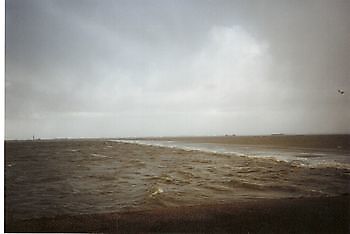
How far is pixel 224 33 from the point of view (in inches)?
115

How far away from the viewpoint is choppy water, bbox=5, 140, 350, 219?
2855 mm

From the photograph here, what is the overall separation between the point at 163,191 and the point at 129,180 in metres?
0.25

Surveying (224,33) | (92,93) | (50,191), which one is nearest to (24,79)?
(92,93)

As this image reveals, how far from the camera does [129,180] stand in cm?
294

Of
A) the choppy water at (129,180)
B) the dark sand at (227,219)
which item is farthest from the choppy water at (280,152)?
the dark sand at (227,219)

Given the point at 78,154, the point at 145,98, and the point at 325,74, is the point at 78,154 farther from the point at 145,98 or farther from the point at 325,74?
the point at 325,74

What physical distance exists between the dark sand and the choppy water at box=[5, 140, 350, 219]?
2.0 inches

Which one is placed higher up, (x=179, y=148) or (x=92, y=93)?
(x=92, y=93)

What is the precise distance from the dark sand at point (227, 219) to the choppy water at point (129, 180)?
0.05 meters

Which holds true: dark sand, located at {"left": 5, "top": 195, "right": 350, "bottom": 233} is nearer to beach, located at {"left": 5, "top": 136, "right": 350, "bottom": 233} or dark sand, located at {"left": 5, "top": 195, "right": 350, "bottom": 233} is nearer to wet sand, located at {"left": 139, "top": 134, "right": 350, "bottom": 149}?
beach, located at {"left": 5, "top": 136, "right": 350, "bottom": 233}

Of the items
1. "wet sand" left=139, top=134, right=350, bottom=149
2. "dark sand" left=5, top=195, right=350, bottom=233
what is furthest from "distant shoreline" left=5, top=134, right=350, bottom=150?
"dark sand" left=5, top=195, right=350, bottom=233

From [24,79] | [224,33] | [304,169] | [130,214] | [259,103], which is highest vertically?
[224,33]

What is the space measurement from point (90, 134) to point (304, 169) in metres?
1.52

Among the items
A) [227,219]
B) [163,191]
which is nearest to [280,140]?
[227,219]
